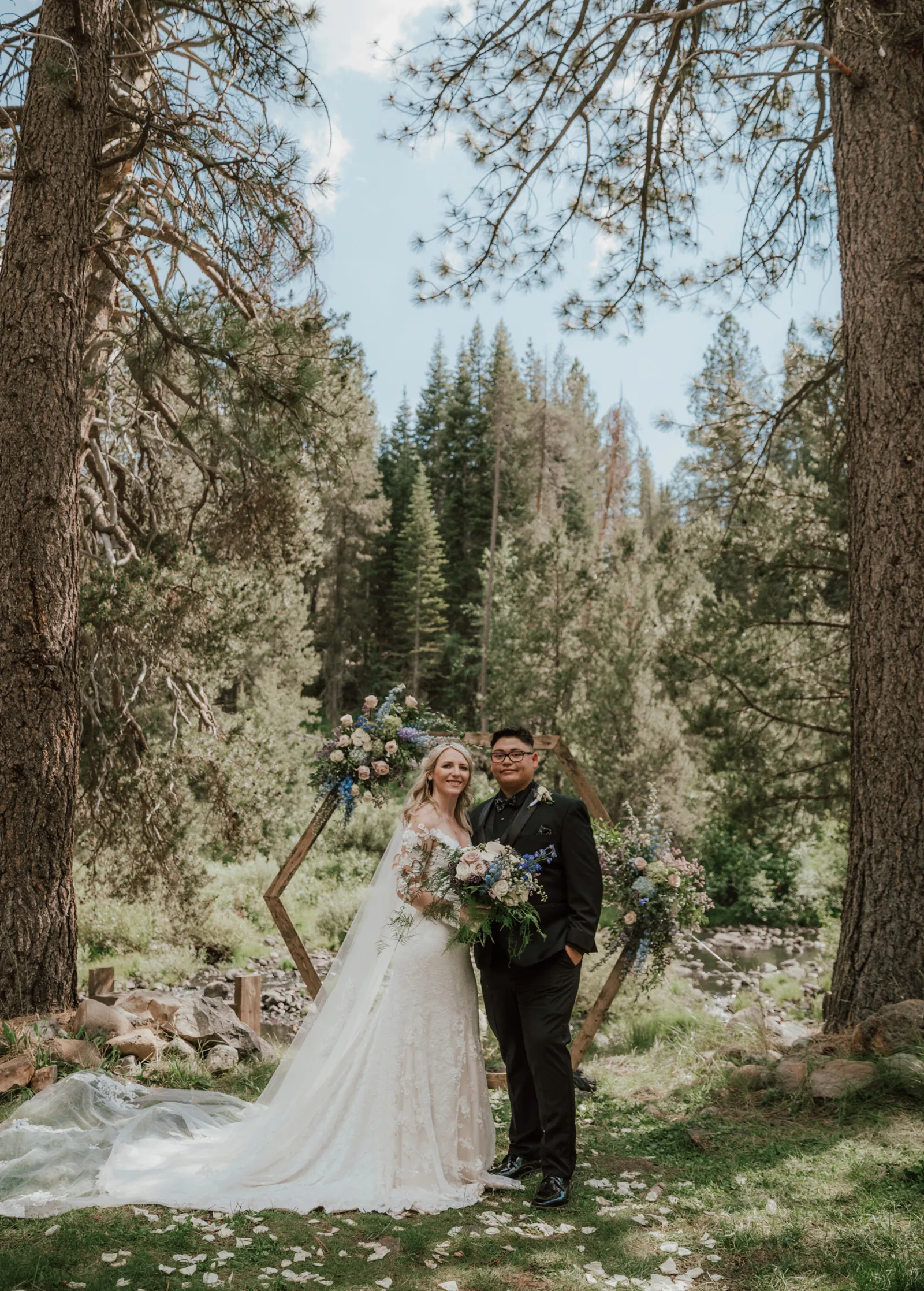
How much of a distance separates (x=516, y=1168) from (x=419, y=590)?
2997cm

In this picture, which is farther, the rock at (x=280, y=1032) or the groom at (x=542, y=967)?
the rock at (x=280, y=1032)

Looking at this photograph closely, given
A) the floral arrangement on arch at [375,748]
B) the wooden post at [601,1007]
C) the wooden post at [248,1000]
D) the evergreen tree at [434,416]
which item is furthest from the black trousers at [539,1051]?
the evergreen tree at [434,416]

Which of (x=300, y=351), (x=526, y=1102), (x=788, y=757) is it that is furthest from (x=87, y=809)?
(x=788, y=757)

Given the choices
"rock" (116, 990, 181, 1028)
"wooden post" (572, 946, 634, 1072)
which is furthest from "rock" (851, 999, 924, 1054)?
"rock" (116, 990, 181, 1028)

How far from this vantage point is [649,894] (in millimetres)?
5645

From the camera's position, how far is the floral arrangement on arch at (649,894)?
567 cm

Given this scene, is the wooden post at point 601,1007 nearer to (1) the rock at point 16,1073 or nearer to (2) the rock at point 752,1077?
(2) the rock at point 752,1077

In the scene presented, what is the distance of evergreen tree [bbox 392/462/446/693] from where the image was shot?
3362 cm

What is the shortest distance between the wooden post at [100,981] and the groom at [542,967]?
3570 mm

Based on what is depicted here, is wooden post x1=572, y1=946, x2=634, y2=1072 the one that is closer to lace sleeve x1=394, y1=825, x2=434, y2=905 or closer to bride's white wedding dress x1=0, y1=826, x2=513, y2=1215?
bride's white wedding dress x1=0, y1=826, x2=513, y2=1215

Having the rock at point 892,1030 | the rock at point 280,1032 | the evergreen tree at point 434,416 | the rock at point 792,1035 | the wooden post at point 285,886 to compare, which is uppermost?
the evergreen tree at point 434,416

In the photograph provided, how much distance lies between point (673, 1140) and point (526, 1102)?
991 mm

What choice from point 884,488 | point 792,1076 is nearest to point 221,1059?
point 792,1076

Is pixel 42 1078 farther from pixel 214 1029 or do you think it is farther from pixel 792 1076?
pixel 792 1076
